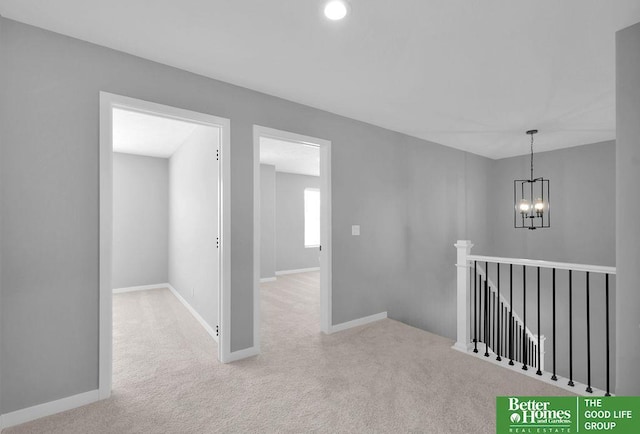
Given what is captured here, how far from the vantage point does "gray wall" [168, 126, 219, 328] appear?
355cm

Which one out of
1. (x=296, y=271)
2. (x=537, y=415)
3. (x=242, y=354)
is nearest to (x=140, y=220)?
(x=296, y=271)

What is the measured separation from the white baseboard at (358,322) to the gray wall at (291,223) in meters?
3.95

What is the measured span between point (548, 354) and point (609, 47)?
20.3 feet

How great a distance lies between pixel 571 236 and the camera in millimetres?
5523

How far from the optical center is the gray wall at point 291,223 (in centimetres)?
766

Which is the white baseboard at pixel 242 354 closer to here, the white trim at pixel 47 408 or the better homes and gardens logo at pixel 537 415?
the white trim at pixel 47 408

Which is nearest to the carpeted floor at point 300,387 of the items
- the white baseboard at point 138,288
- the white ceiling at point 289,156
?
the white baseboard at point 138,288

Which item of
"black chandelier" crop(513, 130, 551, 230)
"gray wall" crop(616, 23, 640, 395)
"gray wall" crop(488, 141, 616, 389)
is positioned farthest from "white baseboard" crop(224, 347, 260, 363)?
"black chandelier" crop(513, 130, 551, 230)

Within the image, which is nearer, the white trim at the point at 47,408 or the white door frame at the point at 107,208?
the white trim at the point at 47,408

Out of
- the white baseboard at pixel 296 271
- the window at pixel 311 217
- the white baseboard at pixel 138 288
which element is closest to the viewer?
the white baseboard at pixel 138 288

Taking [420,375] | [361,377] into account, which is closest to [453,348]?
[420,375]

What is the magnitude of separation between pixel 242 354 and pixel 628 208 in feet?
10.2

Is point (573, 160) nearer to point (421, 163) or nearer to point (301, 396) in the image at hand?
point (421, 163)

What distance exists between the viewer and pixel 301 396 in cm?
230
